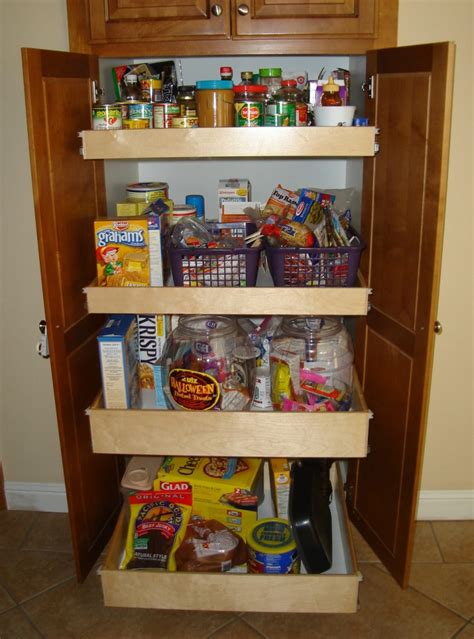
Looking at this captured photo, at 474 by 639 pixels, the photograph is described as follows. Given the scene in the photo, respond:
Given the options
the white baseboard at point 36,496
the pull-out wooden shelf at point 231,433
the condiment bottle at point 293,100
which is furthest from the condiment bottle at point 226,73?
the white baseboard at point 36,496

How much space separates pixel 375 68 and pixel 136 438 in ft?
3.61

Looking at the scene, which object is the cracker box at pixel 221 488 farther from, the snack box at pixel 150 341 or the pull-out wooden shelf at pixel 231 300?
the pull-out wooden shelf at pixel 231 300

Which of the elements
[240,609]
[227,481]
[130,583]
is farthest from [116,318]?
[240,609]

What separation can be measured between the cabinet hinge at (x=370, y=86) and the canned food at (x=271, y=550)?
3.84 feet

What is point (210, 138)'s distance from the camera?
5.05ft

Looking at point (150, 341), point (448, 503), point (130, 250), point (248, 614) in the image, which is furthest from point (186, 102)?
point (448, 503)

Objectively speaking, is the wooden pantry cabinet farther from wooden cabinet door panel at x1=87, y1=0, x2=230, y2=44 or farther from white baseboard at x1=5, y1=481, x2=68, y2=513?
white baseboard at x1=5, y1=481, x2=68, y2=513

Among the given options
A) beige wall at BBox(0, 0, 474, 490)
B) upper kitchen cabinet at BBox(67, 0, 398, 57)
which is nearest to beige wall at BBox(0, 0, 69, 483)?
beige wall at BBox(0, 0, 474, 490)

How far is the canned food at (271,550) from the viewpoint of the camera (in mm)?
1703

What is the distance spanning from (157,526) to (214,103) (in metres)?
1.11

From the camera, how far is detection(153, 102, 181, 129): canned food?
1.63m

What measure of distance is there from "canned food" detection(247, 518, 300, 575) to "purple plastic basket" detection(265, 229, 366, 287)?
2.25 ft

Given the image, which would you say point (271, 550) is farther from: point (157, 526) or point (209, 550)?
point (157, 526)

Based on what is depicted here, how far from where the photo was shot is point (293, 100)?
1694mm
